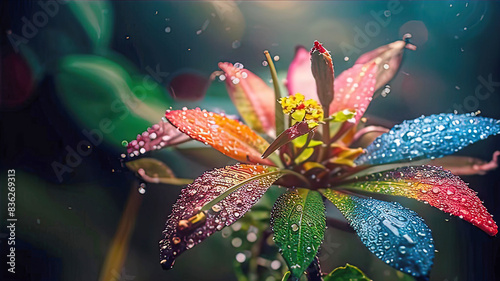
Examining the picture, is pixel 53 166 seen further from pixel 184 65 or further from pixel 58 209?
pixel 184 65

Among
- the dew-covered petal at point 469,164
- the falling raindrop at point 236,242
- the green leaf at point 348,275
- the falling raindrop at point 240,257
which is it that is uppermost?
the dew-covered petal at point 469,164

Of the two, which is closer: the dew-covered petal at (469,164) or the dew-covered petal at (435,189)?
the dew-covered petal at (435,189)

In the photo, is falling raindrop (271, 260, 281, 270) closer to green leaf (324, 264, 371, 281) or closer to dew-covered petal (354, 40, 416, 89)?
green leaf (324, 264, 371, 281)

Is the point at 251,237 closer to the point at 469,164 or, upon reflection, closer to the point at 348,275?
the point at 348,275

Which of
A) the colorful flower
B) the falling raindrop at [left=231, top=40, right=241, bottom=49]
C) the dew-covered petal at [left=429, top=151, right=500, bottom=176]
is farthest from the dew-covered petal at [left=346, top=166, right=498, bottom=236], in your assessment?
the falling raindrop at [left=231, top=40, right=241, bottom=49]

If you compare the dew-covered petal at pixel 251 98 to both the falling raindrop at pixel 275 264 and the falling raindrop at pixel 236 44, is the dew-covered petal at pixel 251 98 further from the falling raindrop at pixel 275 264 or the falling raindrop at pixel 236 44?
the falling raindrop at pixel 275 264

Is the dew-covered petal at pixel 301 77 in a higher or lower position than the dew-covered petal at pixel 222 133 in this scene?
higher

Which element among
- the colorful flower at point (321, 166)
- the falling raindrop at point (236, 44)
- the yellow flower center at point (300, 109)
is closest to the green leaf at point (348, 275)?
the colorful flower at point (321, 166)

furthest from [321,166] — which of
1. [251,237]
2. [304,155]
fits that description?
[251,237]
